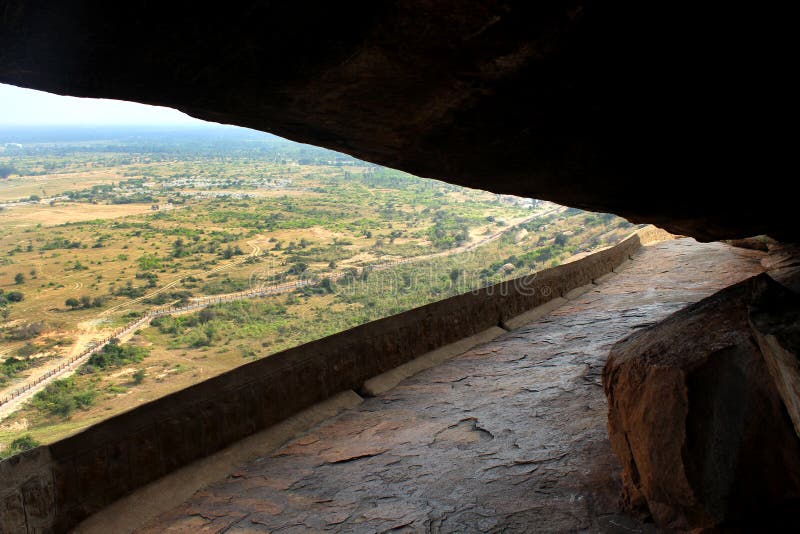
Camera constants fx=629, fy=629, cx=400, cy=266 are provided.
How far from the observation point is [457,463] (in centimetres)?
462

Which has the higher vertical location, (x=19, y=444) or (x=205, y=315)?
(x=205, y=315)

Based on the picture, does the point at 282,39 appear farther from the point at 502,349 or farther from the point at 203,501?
the point at 502,349

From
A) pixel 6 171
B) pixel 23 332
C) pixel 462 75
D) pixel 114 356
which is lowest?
pixel 114 356

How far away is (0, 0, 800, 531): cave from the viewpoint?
94.1 inches

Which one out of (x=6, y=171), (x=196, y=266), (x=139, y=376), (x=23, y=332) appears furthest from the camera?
(x=6, y=171)

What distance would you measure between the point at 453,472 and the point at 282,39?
3181 millimetres

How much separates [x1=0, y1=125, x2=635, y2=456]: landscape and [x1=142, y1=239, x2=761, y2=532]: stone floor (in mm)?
6295

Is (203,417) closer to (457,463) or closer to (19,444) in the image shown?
(457,463)

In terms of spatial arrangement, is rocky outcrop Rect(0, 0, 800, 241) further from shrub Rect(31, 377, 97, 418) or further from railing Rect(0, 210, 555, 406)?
railing Rect(0, 210, 555, 406)

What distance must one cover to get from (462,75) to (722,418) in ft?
6.46

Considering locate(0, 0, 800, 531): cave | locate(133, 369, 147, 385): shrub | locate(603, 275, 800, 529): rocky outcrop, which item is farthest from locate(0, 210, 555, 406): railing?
locate(603, 275, 800, 529): rocky outcrop

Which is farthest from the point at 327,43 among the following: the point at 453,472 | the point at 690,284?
the point at 690,284

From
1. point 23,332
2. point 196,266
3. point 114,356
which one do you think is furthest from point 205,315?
point 196,266

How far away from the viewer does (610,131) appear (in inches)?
127
